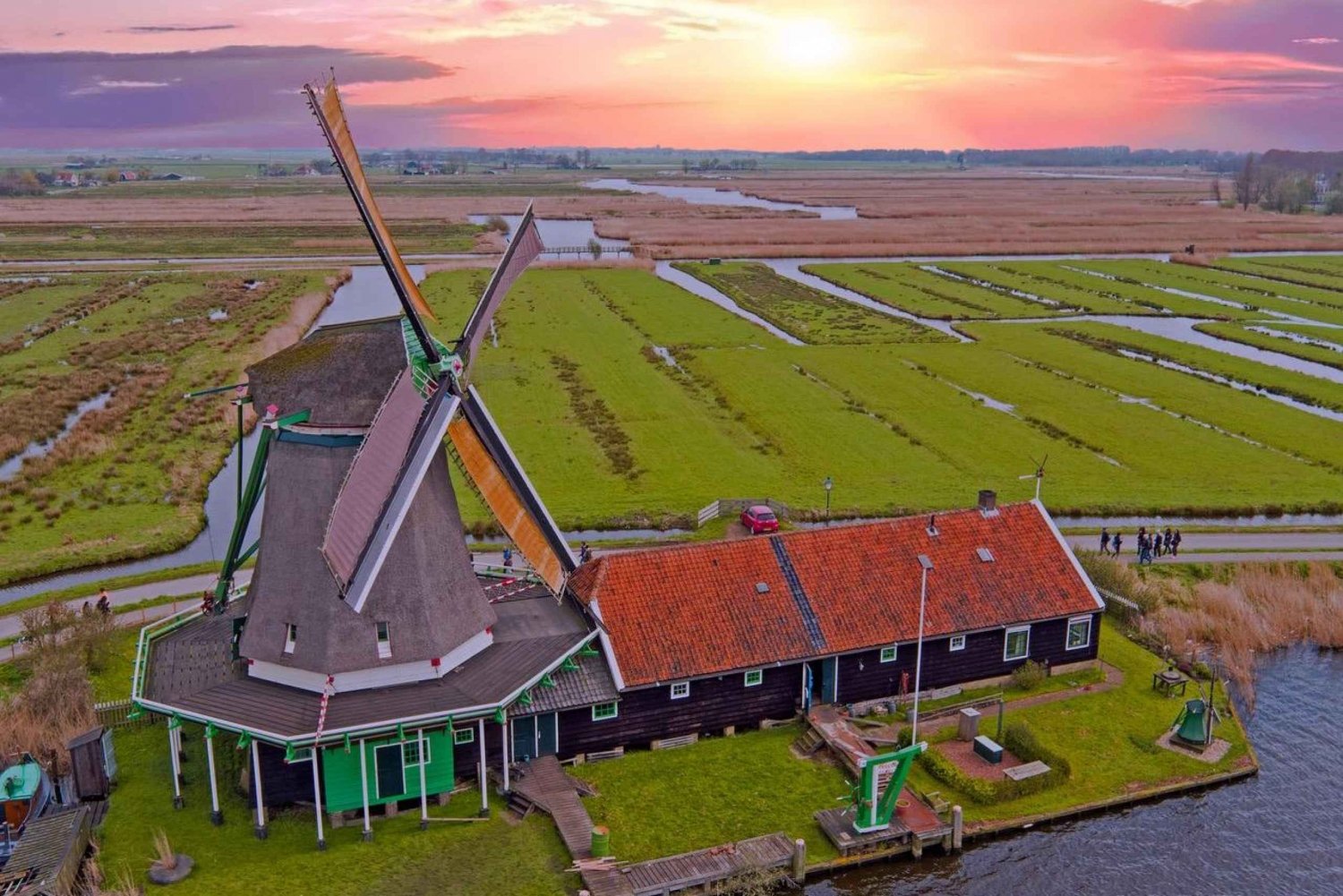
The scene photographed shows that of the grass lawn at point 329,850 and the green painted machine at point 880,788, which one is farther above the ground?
the green painted machine at point 880,788

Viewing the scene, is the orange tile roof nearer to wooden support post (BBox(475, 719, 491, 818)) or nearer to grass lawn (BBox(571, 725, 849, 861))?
grass lawn (BBox(571, 725, 849, 861))

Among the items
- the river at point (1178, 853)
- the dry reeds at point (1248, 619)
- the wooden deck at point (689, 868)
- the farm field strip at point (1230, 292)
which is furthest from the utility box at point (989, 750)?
the farm field strip at point (1230, 292)

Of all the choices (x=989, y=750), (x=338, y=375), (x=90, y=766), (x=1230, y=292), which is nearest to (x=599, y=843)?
(x=989, y=750)

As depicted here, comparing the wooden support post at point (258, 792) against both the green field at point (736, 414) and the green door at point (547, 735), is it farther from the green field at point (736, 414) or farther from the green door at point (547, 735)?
the green field at point (736, 414)

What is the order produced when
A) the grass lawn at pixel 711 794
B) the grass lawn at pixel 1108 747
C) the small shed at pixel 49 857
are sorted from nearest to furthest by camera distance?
the small shed at pixel 49 857 < the grass lawn at pixel 711 794 < the grass lawn at pixel 1108 747

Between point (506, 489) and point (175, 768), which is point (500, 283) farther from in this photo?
point (175, 768)

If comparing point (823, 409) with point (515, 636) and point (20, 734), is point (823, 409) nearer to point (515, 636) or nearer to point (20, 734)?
point (515, 636)

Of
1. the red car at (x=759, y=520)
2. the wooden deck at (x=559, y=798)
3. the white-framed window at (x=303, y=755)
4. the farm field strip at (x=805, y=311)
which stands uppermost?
the farm field strip at (x=805, y=311)
